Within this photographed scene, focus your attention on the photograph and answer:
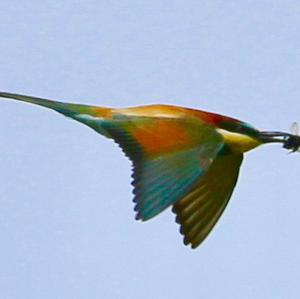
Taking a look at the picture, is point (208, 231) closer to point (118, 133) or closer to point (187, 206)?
point (187, 206)

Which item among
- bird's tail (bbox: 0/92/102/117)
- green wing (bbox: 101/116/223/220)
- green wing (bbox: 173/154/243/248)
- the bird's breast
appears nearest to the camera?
green wing (bbox: 101/116/223/220)

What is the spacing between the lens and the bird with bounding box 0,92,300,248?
341 centimetres

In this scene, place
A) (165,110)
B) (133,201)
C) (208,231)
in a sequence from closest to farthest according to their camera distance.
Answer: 1. (133,201)
2. (165,110)
3. (208,231)

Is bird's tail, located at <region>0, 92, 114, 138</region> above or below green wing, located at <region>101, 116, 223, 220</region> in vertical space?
above

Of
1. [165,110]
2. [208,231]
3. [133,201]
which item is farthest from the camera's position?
[208,231]

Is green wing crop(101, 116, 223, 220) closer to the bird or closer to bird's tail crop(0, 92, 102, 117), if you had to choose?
the bird

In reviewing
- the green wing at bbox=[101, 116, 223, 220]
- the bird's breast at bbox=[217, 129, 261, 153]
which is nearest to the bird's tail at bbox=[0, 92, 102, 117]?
the green wing at bbox=[101, 116, 223, 220]

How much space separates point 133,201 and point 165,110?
0.31 metres

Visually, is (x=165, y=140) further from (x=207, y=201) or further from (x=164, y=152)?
(x=207, y=201)

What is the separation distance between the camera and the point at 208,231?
3.94 metres

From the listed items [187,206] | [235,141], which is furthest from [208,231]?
[235,141]

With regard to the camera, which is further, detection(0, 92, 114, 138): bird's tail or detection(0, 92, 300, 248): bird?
detection(0, 92, 114, 138): bird's tail

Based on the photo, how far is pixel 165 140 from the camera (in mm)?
3494

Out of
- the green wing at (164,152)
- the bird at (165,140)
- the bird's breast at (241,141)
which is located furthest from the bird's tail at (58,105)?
the bird's breast at (241,141)
